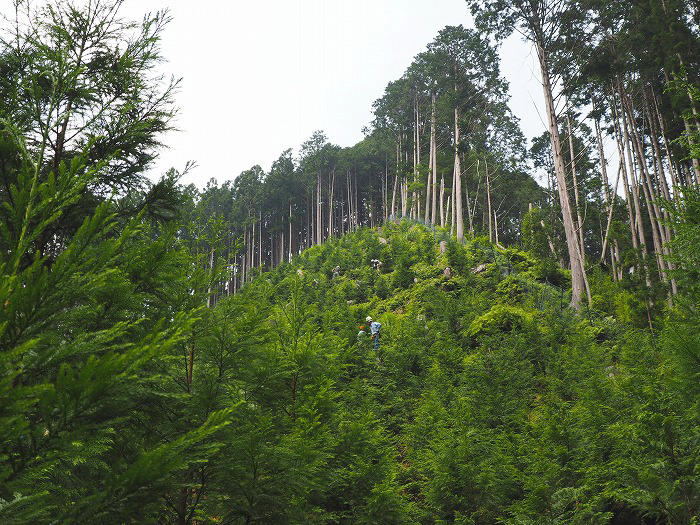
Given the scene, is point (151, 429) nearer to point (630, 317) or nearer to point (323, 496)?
point (323, 496)

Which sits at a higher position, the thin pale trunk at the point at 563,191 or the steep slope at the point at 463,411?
the thin pale trunk at the point at 563,191

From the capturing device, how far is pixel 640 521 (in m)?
5.43

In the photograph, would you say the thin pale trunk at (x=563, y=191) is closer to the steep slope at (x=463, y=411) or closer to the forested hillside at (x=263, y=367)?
the forested hillside at (x=263, y=367)

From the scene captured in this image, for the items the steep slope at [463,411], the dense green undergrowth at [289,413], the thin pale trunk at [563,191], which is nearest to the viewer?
the dense green undergrowth at [289,413]

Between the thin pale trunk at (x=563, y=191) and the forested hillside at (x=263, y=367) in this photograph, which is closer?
the forested hillside at (x=263, y=367)

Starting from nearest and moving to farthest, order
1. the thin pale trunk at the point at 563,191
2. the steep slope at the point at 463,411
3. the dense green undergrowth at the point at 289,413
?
the dense green undergrowth at the point at 289,413
the steep slope at the point at 463,411
the thin pale trunk at the point at 563,191

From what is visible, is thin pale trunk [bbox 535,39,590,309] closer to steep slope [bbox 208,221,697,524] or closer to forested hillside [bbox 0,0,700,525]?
forested hillside [bbox 0,0,700,525]

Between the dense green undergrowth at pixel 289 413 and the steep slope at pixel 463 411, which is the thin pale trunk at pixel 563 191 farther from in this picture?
the dense green undergrowth at pixel 289 413

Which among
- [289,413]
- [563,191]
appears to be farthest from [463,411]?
[563,191]

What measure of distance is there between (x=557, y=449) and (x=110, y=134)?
24.5 feet

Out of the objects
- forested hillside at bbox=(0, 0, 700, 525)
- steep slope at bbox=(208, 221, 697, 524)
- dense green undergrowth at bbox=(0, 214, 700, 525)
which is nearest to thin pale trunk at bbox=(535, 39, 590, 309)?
forested hillside at bbox=(0, 0, 700, 525)

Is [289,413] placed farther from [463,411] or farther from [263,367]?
[463,411]

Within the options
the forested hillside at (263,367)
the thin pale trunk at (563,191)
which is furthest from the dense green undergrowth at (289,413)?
the thin pale trunk at (563,191)

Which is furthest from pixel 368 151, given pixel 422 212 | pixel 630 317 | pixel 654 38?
pixel 630 317
